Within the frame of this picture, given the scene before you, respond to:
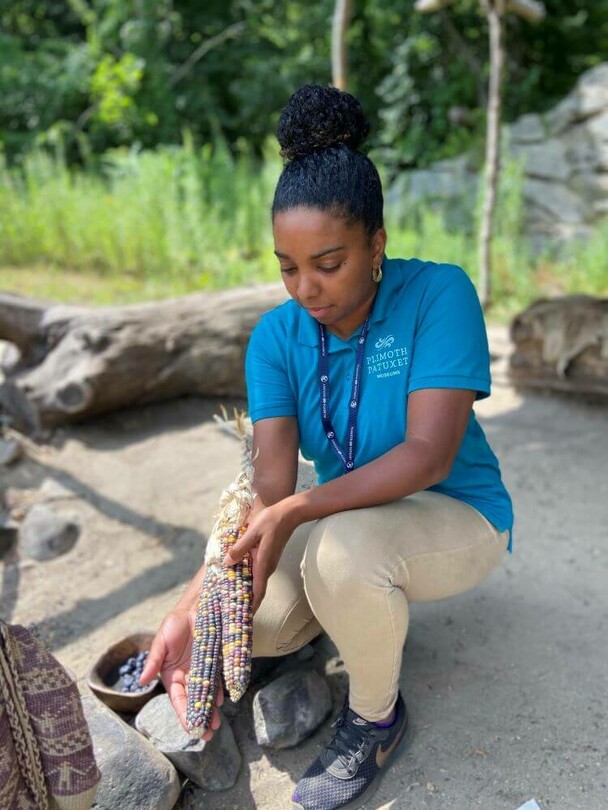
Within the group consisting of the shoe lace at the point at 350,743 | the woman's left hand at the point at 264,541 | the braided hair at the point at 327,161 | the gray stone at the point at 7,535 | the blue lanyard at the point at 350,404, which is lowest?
the gray stone at the point at 7,535

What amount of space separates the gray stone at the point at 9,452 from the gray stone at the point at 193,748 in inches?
103

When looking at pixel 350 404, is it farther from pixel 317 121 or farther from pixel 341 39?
pixel 341 39

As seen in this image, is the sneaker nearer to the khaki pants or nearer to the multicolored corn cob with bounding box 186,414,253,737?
the khaki pants

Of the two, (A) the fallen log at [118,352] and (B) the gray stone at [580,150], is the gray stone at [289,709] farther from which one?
(B) the gray stone at [580,150]

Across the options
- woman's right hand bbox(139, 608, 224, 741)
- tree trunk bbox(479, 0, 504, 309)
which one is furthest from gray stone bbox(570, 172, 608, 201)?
woman's right hand bbox(139, 608, 224, 741)

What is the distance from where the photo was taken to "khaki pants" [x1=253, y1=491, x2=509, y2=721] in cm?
205

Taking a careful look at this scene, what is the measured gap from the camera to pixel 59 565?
383 cm

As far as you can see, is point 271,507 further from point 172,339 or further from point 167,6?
point 167,6

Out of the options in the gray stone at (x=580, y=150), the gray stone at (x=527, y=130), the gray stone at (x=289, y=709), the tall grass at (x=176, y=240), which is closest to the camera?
the gray stone at (x=289, y=709)

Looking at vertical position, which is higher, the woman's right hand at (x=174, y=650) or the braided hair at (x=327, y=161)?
the braided hair at (x=327, y=161)

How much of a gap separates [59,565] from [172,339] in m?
1.72

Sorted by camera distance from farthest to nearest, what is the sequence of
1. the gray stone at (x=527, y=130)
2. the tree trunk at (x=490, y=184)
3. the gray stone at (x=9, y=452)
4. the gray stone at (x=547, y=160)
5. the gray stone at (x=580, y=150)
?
1. the gray stone at (x=527, y=130)
2. the gray stone at (x=547, y=160)
3. the gray stone at (x=580, y=150)
4. the tree trunk at (x=490, y=184)
5. the gray stone at (x=9, y=452)

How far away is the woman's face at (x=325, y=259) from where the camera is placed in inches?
79.9

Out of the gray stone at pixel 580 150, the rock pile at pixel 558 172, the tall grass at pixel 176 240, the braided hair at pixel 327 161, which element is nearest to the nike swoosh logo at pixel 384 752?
the braided hair at pixel 327 161
